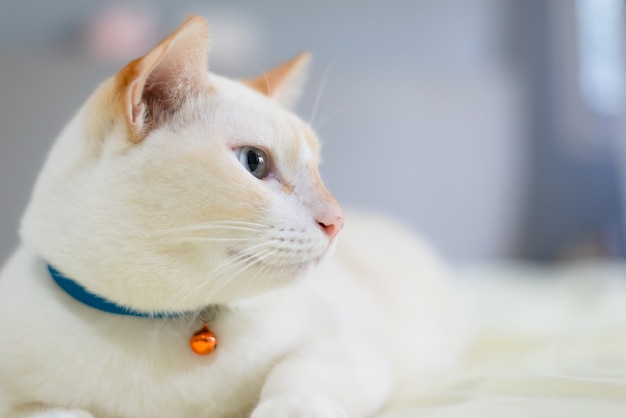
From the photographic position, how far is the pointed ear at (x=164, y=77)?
2.56 feet

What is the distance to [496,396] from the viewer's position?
2.79 feet

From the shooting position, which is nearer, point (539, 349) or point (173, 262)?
point (173, 262)

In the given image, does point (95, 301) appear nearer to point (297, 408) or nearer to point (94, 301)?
point (94, 301)

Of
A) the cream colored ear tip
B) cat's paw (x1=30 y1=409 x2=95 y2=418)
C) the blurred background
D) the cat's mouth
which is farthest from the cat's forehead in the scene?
the blurred background

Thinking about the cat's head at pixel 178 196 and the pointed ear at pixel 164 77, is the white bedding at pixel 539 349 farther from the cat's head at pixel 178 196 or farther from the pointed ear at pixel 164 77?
the pointed ear at pixel 164 77

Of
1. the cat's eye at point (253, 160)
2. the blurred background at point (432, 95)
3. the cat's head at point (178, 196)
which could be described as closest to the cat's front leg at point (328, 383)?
the cat's head at point (178, 196)

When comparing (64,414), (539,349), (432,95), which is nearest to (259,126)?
(64,414)

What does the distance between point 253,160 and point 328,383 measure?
0.31 m

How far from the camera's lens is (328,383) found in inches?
32.5

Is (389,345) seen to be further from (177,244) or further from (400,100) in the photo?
(400,100)

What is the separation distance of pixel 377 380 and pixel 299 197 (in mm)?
320

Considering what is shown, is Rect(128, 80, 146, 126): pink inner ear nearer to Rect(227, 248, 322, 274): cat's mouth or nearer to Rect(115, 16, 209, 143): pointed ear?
Rect(115, 16, 209, 143): pointed ear

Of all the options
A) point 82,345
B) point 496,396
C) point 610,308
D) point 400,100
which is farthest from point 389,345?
point 400,100

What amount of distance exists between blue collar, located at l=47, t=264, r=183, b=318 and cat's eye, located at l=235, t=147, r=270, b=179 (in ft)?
0.72
